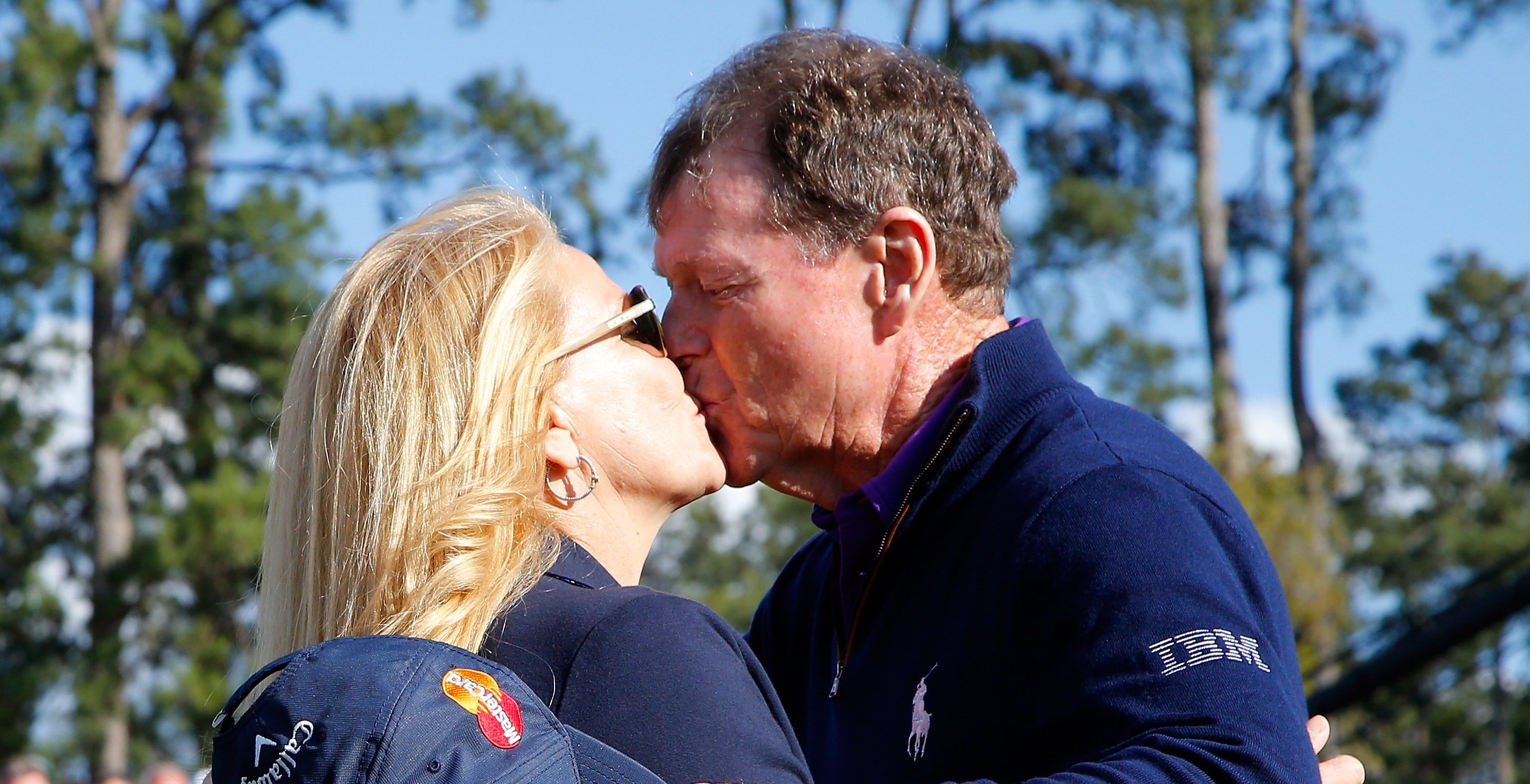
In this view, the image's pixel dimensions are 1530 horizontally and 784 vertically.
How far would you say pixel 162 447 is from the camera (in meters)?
16.5

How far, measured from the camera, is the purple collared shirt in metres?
→ 2.54

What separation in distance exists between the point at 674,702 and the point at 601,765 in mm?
244

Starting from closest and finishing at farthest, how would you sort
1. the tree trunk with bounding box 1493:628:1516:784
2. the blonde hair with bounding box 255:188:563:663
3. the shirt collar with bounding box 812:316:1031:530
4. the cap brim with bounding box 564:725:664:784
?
the cap brim with bounding box 564:725:664:784 < the blonde hair with bounding box 255:188:563:663 < the shirt collar with bounding box 812:316:1031:530 < the tree trunk with bounding box 1493:628:1516:784

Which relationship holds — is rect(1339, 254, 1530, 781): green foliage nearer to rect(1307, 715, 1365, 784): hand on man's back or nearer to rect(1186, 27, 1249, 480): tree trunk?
rect(1186, 27, 1249, 480): tree trunk

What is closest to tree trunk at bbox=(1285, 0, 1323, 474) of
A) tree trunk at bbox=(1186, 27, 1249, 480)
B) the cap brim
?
tree trunk at bbox=(1186, 27, 1249, 480)

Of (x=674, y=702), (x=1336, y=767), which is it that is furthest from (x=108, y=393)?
(x=1336, y=767)

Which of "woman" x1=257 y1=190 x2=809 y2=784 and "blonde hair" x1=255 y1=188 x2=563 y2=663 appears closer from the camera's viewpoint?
"woman" x1=257 y1=190 x2=809 y2=784

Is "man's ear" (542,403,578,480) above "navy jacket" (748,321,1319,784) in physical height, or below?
above

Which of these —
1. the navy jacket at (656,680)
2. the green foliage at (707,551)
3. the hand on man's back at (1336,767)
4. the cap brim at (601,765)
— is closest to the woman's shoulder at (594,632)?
the navy jacket at (656,680)

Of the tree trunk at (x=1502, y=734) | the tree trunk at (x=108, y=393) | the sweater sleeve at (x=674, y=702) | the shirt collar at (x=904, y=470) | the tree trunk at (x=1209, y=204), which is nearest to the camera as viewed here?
the sweater sleeve at (x=674, y=702)

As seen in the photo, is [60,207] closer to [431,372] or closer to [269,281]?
[269,281]

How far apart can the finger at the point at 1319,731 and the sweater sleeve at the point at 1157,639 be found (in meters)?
0.17

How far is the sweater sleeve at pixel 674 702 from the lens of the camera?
175 centimetres

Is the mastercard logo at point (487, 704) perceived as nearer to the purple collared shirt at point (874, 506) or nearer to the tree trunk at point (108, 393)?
the purple collared shirt at point (874, 506)
